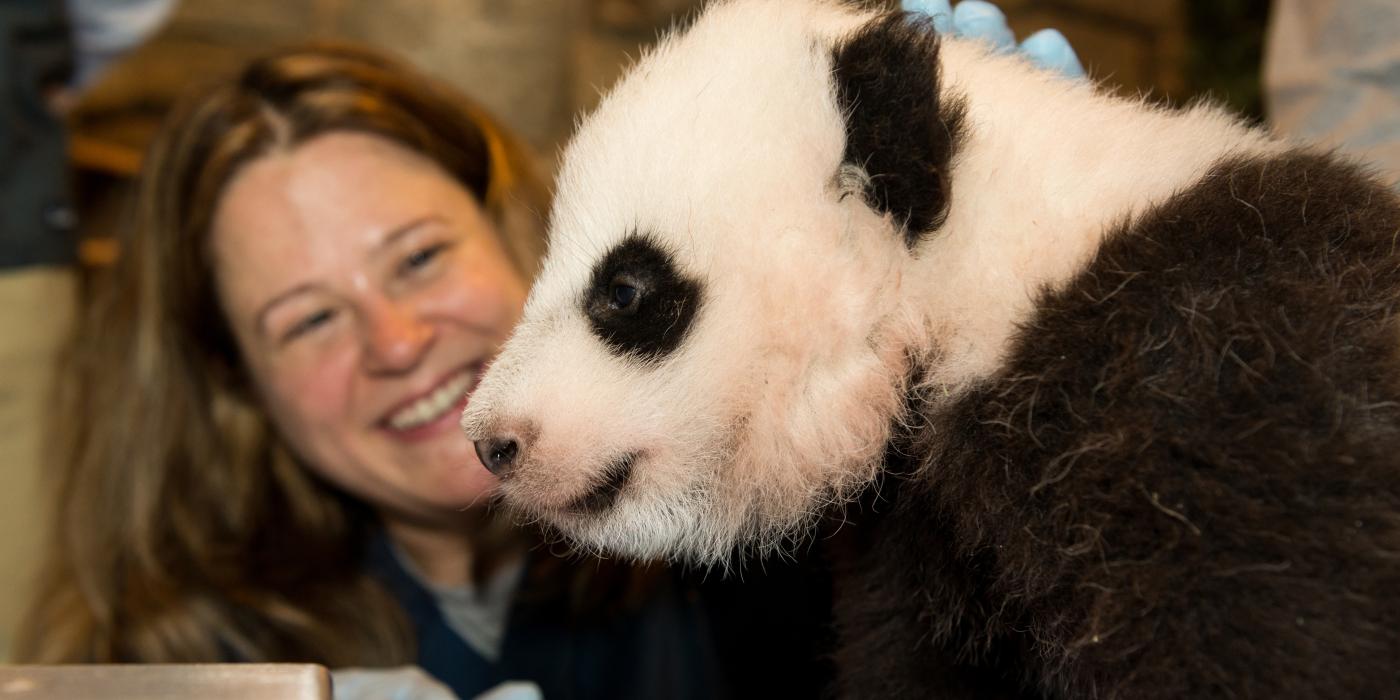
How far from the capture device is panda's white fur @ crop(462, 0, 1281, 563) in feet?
3.50

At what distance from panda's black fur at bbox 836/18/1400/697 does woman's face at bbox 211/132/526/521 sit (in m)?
1.00

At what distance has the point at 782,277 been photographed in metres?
1.10

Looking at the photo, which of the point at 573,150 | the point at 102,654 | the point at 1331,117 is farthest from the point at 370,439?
the point at 1331,117

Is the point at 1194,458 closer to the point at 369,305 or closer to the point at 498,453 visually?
the point at 498,453

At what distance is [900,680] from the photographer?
45.4 inches

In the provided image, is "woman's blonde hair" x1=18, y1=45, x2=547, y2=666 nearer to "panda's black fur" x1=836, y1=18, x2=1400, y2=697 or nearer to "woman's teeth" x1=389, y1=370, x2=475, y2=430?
"woman's teeth" x1=389, y1=370, x2=475, y2=430

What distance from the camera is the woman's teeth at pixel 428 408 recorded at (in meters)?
1.89

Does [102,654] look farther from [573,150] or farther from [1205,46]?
[1205,46]

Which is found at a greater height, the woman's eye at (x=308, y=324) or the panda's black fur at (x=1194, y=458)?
the panda's black fur at (x=1194, y=458)

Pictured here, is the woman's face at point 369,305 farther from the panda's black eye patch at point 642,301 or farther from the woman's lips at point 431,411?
the panda's black eye patch at point 642,301

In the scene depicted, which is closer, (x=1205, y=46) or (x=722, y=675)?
(x=722, y=675)

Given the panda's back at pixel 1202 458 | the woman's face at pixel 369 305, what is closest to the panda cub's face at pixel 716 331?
the panda's back at pixel 1202 458

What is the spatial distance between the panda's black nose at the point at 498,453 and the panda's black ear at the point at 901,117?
456mm

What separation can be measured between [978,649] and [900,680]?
0.09 metres
